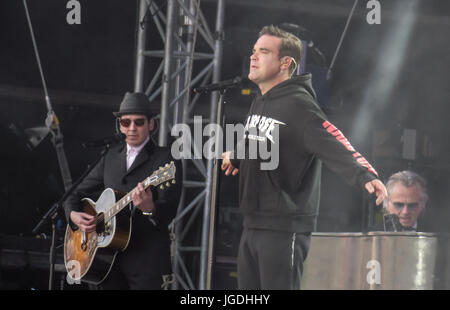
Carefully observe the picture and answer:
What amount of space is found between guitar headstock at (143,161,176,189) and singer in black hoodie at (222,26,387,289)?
577mm

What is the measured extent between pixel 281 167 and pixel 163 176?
37.5 inches

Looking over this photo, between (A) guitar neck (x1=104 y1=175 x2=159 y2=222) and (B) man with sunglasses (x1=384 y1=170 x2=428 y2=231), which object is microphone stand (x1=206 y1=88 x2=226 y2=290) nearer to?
(A) guitar neck (x1=104 y1=175 x2=159 y2=222)

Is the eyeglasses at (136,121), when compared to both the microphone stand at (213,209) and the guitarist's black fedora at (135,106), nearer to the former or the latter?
the guitarist's black fedora at (135,106)

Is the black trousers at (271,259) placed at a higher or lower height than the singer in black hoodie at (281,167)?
lower

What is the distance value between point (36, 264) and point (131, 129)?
2.84 metres

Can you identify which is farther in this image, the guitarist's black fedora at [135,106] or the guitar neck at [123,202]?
the guitarist's black fedora at [135,106]

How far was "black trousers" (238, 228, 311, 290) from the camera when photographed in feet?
10.1

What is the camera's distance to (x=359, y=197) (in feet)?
29.0

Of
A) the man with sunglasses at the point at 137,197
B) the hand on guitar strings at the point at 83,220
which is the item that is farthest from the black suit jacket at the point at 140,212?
the hand on guitar strings at the point at 83,220

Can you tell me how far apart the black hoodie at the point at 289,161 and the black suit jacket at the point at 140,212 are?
2.72 feet

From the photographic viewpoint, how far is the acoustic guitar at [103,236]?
156 inches

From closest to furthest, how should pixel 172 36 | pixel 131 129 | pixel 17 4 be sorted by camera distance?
pixel 131 129 < pixel 172 36 < pixel 17 4
